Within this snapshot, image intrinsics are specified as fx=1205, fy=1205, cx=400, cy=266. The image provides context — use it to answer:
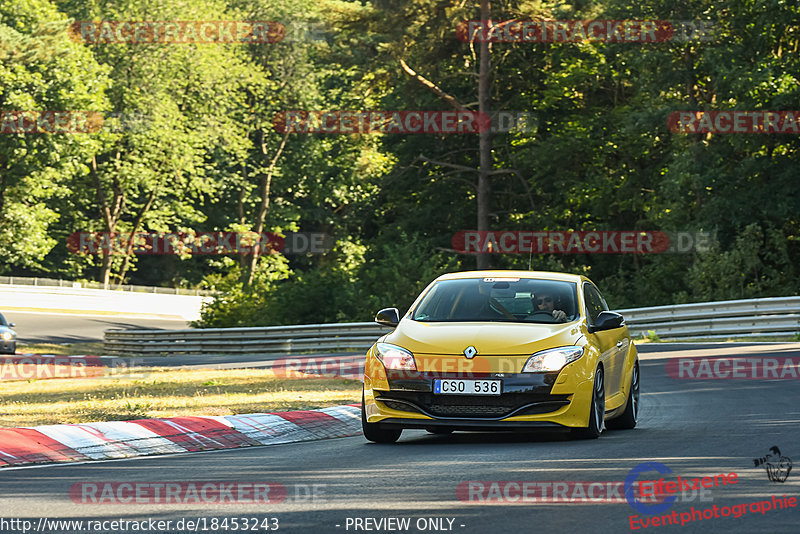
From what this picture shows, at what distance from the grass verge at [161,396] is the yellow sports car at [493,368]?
3175mm

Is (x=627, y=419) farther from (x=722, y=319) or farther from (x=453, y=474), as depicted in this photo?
(x=722, y=319)

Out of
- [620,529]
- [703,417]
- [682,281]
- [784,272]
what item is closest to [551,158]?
[682,281]

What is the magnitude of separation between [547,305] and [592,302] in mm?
927

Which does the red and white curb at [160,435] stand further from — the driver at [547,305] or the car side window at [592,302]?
the car side window at [592,302]

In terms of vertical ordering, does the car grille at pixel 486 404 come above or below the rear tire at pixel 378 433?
above

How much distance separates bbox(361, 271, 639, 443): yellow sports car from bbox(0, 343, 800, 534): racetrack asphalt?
0.81 feet

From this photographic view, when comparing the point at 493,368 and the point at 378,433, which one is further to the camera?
the point at 378,433

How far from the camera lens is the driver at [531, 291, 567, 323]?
11211 millimetres

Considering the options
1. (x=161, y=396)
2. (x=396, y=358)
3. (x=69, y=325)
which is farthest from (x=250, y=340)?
(x=396, y=358)

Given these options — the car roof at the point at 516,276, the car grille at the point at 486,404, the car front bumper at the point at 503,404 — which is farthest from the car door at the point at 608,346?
the car grille at the point at 486,404

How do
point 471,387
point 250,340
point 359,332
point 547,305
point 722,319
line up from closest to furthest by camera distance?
point 471,387, point 547,305, point 722,319, point 359,332, point 250,340

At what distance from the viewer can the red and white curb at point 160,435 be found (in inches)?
398

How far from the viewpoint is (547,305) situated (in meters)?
11.4

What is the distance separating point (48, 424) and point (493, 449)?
4.83 metres
